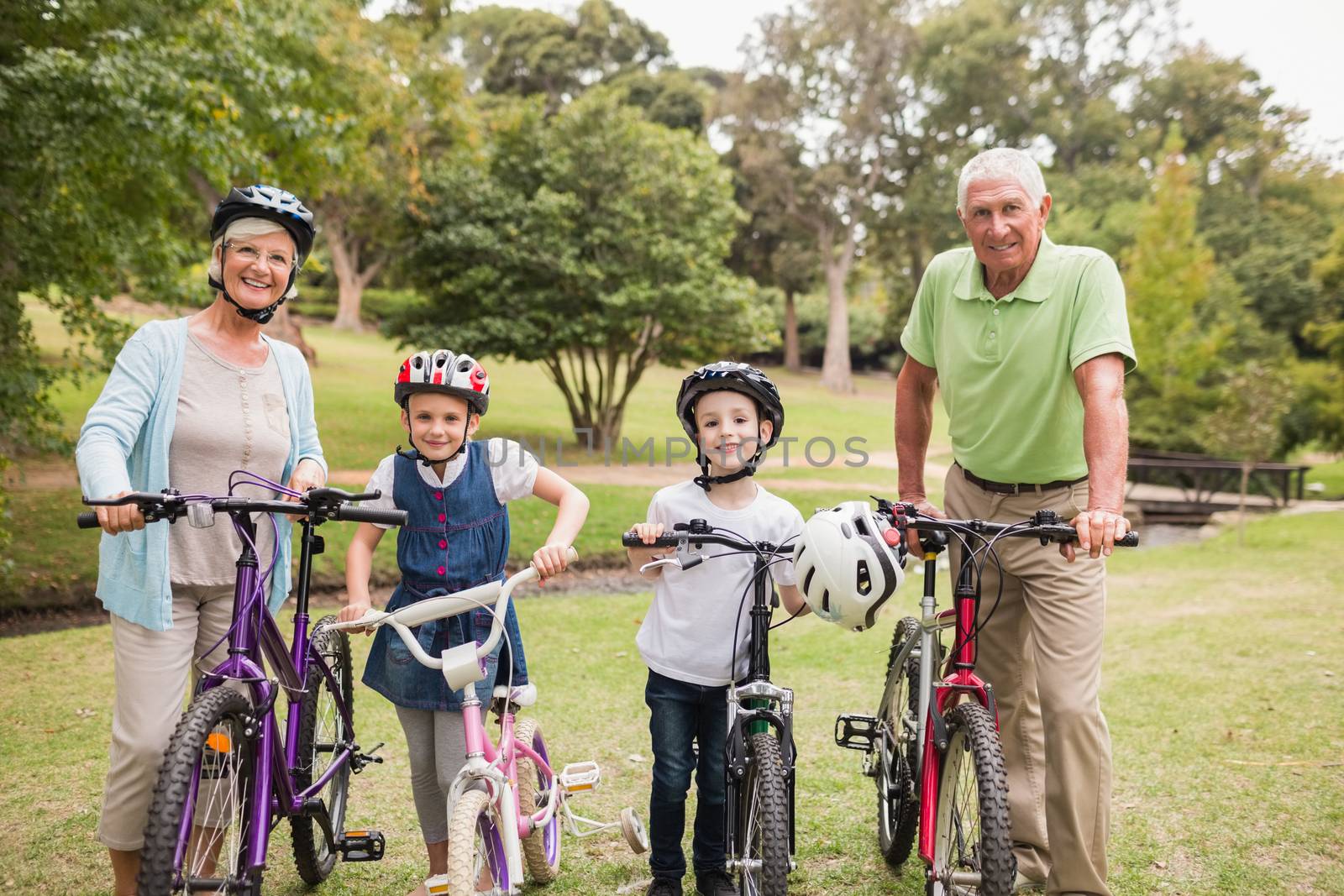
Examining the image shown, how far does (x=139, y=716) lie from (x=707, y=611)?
167 cm

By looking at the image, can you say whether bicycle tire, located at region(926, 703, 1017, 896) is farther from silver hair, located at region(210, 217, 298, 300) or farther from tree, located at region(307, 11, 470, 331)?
tree, located at region(307, 11, 470, 331)

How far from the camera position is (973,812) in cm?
295

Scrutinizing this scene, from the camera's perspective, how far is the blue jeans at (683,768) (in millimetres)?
3346

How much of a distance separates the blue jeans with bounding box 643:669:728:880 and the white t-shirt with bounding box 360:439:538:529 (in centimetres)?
75

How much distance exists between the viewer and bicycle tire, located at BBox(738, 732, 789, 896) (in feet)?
9.08

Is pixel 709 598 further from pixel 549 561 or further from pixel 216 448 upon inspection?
pixel 216 448

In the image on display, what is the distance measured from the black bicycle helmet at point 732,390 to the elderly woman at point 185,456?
124 centimetres

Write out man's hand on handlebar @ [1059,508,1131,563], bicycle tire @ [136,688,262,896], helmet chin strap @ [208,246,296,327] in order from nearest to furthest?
bicycle tire @ [136,688,262,896]
man's hand on handlebar @ [1059,508,1131,563]
helmet chin strap @ [208,246,296,327]

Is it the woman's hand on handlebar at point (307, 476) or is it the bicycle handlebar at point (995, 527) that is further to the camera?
the woman's hand on handlebar at point (307, 476)

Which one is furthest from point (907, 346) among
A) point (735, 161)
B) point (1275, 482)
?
point (735, 161)

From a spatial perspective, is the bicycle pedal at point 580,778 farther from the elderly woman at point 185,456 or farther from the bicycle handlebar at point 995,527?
the bicycle handlebar at point 995,527

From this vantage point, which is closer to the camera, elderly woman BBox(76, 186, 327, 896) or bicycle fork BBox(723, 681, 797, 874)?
elderly woman BBox(76, 186, 327, 896)

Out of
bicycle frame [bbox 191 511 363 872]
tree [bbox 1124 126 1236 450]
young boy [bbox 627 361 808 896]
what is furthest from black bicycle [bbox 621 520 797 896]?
tree [bbox 1124 126 1236 450]

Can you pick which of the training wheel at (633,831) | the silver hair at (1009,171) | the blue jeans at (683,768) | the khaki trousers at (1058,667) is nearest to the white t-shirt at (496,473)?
the blue jeans at (683,768)
